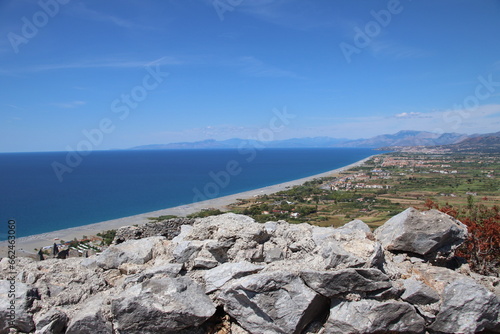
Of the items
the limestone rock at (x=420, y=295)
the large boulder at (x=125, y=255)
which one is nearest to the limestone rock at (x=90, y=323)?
the large boulder at (x=125, y=255)

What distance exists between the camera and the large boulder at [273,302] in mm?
6477

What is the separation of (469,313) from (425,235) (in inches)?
83.6

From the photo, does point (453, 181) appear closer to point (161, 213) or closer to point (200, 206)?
point (200, 206)

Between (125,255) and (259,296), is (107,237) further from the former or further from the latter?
(259,296)

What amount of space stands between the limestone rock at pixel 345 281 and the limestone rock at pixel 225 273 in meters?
1.33

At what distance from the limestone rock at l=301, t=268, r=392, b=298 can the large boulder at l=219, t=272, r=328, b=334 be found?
231 mm

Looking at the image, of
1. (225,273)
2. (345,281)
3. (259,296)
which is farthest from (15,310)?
(345,281)

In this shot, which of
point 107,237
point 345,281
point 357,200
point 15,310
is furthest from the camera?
point 357,200

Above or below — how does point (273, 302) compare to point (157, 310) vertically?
below

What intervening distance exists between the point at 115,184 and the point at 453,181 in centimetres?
12223

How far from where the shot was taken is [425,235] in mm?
8367

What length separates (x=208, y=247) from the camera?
8.05m

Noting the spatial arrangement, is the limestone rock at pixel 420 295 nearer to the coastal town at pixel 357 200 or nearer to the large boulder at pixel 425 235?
the large boulder at pixel 425 235

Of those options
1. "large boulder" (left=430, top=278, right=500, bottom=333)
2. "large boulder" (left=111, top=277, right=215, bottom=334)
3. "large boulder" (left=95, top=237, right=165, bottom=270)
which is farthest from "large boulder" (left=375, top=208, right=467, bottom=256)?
"large boulder" (left=95, top=237, right=165, bottom=270)
